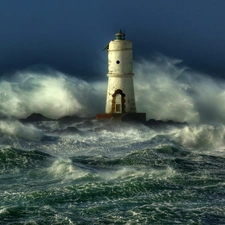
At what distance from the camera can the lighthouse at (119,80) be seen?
109 ft

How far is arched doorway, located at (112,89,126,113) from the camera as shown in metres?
33.5

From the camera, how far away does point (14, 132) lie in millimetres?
25578

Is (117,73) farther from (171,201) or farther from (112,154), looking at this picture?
(171,201)

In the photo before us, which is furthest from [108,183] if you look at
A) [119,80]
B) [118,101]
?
[119,80]

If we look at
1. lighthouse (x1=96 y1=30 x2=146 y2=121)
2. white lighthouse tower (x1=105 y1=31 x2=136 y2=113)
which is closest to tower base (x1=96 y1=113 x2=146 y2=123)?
lighthouse (x1=96 y1=30 x2=146 y2=121)

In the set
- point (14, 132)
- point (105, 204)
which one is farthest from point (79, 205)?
point (14, 132)

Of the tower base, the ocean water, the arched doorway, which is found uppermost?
the arched doorway

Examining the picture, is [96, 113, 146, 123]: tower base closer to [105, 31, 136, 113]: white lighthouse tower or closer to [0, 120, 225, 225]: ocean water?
[105, 31, 136, 113]: white lighthouse tower

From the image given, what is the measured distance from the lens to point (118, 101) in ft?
110

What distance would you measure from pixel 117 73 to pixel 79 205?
20485 mm

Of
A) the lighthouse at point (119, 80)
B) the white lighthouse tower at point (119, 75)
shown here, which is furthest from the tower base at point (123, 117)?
the white lighthouse tower at point (119, 75)

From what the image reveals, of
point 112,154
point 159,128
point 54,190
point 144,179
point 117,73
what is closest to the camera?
point 54,190

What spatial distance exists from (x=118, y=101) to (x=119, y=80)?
1.03 m

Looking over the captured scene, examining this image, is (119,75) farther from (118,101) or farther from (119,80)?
(118,101)
